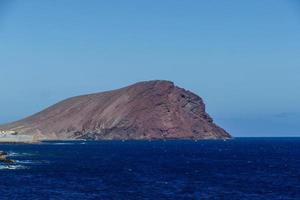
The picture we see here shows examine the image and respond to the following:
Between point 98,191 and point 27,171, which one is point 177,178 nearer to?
point 98,191

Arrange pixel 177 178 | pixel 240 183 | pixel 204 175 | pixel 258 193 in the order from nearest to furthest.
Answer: pixel 258 193 → pixel 240 183 → pixel 177 178 → pixel 204 175

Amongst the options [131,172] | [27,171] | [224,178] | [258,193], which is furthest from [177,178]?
[27,171]

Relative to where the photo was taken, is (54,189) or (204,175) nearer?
(54,189)

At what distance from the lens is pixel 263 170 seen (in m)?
98.1

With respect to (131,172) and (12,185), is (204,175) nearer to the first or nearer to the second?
(131,172)

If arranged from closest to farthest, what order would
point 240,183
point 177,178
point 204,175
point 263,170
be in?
point 240,183 < point 177,178 < point 204,175 < point 263,170

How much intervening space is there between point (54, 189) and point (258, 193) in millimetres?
22734

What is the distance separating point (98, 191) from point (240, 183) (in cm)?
1985

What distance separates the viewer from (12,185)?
229 ft

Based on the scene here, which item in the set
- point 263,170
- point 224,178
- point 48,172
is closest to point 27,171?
point 48,172

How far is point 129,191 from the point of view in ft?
212

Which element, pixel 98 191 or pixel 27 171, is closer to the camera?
pixel 98 191

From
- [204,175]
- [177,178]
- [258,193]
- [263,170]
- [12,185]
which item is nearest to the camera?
[258,193]

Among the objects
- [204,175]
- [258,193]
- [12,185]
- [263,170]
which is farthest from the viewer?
[263,170]
